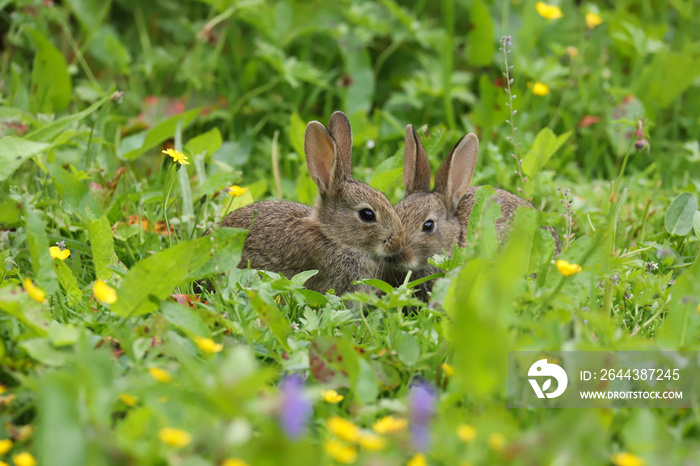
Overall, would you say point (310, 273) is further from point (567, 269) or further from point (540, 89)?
point (540, 89)

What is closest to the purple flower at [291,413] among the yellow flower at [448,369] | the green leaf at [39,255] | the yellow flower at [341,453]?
the yellow flower at [341,453]

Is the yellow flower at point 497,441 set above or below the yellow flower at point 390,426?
above

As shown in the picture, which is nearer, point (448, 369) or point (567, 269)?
point (448, 369)

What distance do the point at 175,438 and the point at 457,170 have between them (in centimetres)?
312

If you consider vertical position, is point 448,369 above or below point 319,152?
below

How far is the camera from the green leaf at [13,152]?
12.0 ft

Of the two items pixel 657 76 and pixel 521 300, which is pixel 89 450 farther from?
pixel 657 76

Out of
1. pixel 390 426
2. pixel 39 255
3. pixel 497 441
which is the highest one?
pixel 497 441

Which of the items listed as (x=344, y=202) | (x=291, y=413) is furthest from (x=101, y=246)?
(x=291, y=413)

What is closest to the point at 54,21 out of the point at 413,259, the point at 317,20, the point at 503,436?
the point at 317,20

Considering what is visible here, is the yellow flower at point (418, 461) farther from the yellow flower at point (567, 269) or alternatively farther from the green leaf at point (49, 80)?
the green leaf at point (49, 80)

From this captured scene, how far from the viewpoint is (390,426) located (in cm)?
253

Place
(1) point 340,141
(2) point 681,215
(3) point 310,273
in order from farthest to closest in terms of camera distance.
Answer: (1) point 340,141
(2) point 681,215
(3) point 310,273

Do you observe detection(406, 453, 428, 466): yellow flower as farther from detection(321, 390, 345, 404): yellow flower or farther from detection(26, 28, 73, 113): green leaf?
detection(26, 28, 73, 113): green leaf
